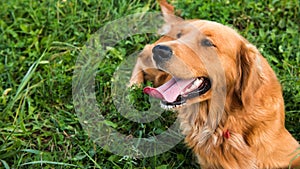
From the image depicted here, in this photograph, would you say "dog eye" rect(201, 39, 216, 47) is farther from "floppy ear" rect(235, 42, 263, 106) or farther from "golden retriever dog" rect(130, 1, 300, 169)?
"floppy ear" rect(235, 42, 263, 106)

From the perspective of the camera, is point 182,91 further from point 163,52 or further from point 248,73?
point 248,73

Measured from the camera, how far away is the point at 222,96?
3297 millimetres

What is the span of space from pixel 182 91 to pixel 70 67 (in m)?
1.51

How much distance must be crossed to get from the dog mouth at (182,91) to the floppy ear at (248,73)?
233mm

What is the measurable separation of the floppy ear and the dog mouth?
9.2 inches

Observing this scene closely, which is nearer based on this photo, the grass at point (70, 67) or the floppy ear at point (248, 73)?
the floppy ear at point (248, 73)

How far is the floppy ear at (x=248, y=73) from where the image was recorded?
10.6 feet

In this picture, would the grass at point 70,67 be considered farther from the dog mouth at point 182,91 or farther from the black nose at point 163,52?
the black nose at point 163,52

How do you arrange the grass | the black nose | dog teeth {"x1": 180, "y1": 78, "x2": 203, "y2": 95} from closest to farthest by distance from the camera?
the black nose, dog teeth {"x1": 180, "y1": 78, "x2": 203, "y2": 95}, the grass

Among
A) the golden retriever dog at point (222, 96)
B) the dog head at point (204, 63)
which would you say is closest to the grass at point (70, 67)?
the golden retriever dog at point (222, 96)

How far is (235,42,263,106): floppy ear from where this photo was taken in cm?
323

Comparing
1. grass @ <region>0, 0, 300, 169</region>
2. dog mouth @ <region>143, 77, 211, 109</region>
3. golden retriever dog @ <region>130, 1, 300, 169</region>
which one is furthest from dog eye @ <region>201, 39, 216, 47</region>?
grass @ <region>0, 0, 300, 169</region>

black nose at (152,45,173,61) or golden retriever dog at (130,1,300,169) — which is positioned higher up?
black nose at (152,45,173,61)

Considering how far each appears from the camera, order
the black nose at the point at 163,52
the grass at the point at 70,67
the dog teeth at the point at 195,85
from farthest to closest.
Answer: the grass at the point at 70,67 < the dog teeth at the point at 195,85 < the black nose at the point at 163,52
